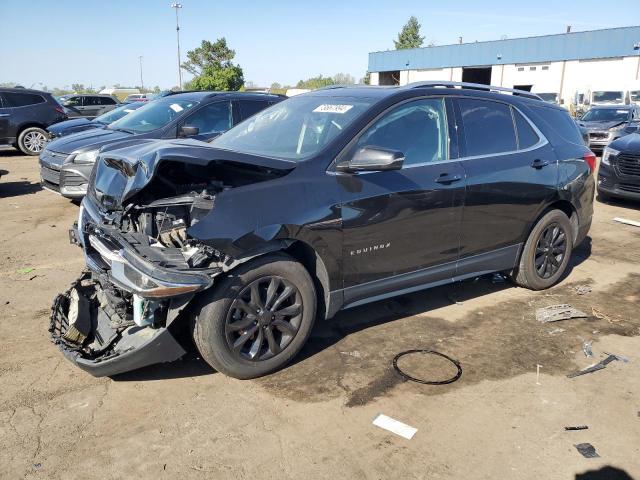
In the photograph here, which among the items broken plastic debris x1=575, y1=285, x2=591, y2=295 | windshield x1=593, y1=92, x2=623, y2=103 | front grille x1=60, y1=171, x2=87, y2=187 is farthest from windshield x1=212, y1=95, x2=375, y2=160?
windshield x1=593, y1=92, x2=623, y2=103

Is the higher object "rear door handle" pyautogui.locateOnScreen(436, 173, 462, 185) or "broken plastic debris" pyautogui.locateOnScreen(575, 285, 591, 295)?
"rear door handle" pyautogui.locateOnScreen(436, 173, 462, 185)

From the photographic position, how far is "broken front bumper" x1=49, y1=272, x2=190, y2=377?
10.3 ft

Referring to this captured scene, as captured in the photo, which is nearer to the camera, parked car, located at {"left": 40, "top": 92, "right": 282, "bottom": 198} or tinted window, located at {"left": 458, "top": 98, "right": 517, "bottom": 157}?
tinted window, located at {"left": 458, "top": 98, "right": 517, "bottom": 157}

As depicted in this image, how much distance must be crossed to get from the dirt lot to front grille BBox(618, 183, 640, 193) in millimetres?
4923

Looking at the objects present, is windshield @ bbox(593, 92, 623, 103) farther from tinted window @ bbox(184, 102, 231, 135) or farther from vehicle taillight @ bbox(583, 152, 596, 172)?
tinted window @ bbox(184, 102, 231, 135)

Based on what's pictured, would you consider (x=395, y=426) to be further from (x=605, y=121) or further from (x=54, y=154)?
(x=605, y=121)

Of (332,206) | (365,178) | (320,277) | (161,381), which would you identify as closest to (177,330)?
(161,381)

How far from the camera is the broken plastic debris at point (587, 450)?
2830mm

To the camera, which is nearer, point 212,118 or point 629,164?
point 212,118

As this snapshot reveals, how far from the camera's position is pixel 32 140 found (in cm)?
1508

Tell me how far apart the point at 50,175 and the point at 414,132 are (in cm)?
653

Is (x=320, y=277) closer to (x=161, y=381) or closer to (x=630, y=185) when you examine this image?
(x=161, y=381)

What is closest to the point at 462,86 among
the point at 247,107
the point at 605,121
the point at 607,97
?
the point at 247,107

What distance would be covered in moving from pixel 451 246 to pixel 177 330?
7.43 feet
